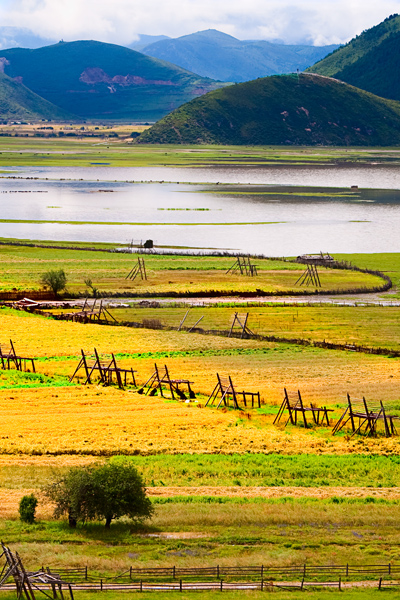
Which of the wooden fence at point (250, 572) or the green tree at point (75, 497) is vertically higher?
the green tree at point (75, 497)

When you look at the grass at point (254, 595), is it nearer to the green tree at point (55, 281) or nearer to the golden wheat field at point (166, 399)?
the golden wheat field at point (166, 399)

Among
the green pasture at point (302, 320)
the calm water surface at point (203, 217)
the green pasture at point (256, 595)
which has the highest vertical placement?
the calm water surface at point (203, 217)

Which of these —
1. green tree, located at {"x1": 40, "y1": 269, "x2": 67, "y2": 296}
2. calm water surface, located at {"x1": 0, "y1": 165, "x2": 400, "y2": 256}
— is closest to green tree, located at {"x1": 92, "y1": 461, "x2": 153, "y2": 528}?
green tree, located at {"x1": 40, "y1": 269, "x2": 67, "y2": 296}

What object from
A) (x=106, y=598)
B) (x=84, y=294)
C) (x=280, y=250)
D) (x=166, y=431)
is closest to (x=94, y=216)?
(x=280, y=250)

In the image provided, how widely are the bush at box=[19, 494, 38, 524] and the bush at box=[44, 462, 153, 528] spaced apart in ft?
3.58

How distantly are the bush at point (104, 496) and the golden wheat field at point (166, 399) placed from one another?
8.27 meters

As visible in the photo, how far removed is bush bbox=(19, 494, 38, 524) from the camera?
31.4 m

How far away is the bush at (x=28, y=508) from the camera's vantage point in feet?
103

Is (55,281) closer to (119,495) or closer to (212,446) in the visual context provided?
(212,446)

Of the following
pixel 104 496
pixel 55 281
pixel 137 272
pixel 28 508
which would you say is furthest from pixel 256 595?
pixel 137 272

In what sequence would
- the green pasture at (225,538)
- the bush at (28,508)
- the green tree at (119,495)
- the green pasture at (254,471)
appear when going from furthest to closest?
the green pasture at (254,471)
the green tree at (119,495)
the bush at (28,508)
the green pasture at (225,538)

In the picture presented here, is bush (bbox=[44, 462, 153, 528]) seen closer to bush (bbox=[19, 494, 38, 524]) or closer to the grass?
bush (bbox=[19, 494, 38, 524])

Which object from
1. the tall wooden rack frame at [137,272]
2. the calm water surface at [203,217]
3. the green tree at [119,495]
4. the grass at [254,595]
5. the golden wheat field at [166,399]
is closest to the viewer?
the grass at [254,595]

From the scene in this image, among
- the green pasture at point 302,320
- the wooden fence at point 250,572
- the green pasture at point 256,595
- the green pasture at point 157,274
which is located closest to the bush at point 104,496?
the wooden fence at point 250,572
